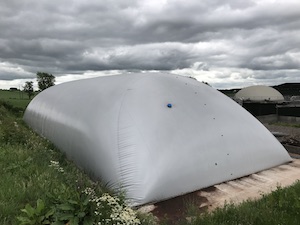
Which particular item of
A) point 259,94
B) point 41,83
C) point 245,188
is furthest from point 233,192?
point 41,83

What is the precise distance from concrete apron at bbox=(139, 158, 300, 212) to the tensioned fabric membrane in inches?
9.2

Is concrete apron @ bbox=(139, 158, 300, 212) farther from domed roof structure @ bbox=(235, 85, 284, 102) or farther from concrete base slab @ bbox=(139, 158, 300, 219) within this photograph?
domed roof structure @ bbox=(235, 85, 284, 102)

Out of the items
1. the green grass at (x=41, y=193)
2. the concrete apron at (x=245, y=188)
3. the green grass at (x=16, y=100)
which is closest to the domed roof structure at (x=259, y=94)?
the green grass at (x=16, y=100)

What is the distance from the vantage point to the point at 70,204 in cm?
Result: 428

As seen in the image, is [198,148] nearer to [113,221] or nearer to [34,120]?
[113,221]

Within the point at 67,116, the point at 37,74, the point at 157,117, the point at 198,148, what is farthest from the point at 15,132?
the point at 37,74

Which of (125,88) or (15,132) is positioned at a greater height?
(125,88)

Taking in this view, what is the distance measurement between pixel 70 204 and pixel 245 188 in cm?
560

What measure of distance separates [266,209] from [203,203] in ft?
5.27

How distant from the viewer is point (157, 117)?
28.5 feet

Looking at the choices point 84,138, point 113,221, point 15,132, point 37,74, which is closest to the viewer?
point 113,221

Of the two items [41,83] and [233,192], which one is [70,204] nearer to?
[233,192]

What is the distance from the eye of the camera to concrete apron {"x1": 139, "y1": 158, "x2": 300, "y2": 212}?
7.26m

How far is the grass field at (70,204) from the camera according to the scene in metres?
4.24
